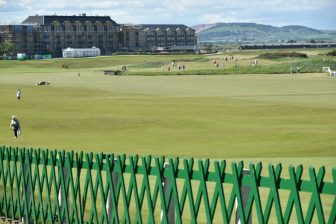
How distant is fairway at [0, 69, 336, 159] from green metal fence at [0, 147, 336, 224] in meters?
19.8

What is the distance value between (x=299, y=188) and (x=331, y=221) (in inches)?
27.0

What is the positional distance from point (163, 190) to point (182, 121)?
140ft

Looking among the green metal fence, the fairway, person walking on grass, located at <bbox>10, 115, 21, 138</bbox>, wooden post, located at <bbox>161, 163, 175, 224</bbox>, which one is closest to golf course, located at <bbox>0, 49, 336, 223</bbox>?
the fairway

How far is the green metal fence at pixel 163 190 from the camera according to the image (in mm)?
11742

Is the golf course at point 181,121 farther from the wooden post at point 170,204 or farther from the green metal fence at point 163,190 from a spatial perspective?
the wooden post at point 170,204

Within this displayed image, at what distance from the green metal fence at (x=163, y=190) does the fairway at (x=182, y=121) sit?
1984 centimetres

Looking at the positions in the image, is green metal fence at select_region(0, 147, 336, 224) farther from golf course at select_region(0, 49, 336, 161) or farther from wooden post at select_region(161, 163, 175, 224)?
golf course at select_region(0, 49, 336, 161)

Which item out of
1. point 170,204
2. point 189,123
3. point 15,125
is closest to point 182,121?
point 189,123

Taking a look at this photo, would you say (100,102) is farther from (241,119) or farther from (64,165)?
(64,165)

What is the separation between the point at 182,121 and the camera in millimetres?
56688

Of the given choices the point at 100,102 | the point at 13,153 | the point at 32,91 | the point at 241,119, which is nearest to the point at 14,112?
the point at 100,102

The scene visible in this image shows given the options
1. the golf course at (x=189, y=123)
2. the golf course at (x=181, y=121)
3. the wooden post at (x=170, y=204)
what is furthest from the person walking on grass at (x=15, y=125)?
the wooden post at (x=170, y=204)

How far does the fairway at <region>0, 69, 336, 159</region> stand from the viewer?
135 feet

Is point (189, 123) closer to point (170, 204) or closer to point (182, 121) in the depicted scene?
point (182, 121)
